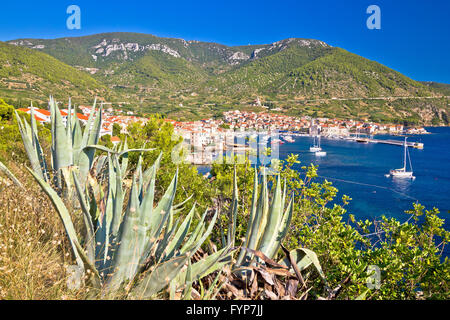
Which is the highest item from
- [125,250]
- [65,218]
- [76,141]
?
[76,141]

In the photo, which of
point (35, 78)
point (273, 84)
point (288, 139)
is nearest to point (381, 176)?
point (288, 139)

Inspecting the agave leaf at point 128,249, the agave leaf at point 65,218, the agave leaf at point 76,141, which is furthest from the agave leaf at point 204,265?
the agave leaf at point 76,141

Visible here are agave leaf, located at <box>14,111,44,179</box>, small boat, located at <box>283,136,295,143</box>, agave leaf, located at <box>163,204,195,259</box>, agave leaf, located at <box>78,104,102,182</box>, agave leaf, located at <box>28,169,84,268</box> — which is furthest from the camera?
small boat, located at <box>283,136,295,143</box>

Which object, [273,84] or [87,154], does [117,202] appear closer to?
[87,154]

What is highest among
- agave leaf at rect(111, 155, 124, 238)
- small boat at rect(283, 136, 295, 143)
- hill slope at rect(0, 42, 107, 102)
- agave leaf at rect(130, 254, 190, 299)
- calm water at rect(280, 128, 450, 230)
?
hill slope at rect(0, 42, 107, 102)

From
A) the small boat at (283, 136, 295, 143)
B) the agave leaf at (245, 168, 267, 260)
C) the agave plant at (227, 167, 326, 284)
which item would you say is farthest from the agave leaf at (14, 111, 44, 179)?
the small boat at (283, 136, 295, 143)

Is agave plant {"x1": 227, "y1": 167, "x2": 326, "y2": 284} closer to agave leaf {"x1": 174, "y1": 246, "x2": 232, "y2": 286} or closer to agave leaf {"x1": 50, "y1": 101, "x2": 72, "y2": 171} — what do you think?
agave leaf {"x1": 174, "y1": 246, "x2": 232, "y2": 286}

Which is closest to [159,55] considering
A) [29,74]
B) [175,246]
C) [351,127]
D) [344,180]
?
[29,74]

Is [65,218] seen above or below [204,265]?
above
